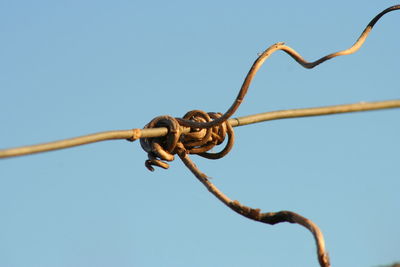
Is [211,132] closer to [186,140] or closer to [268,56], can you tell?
[186,140]

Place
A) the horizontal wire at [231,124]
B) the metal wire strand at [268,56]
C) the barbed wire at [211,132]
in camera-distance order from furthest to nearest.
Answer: the metal wire strand at [268,56]
the barbed wire at [211,132]
the horizontal wire at [231,124]

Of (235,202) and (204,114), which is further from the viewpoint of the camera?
(204,114)

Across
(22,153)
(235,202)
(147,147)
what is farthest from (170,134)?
(22,153)

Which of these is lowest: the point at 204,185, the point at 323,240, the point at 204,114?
the point at 323,240

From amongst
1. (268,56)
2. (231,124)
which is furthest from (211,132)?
(268,56)

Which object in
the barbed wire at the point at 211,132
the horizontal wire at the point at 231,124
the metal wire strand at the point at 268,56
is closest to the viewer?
the horizontal wire at the point at 231,124

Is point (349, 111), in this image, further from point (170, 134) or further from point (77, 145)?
point (77, 145)
